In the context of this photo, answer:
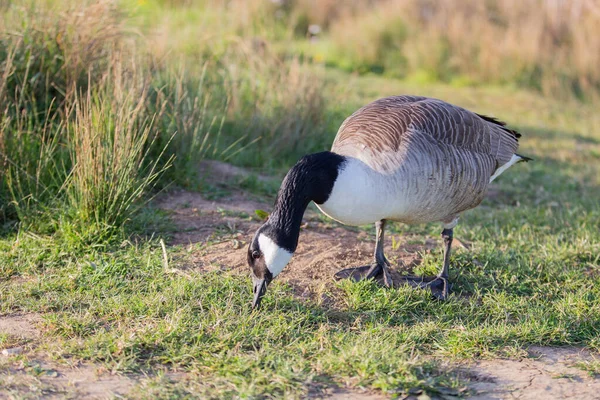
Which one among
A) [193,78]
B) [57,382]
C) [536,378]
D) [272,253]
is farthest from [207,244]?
[193,78]

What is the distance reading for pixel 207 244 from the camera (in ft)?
16.4

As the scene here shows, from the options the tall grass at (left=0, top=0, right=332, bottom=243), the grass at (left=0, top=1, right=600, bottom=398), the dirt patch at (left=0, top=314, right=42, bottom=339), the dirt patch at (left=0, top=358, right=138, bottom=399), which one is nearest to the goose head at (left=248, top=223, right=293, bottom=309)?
the grass at (left=0, top=1, right=600, bottom=398)

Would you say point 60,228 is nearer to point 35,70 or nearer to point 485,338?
point 35,70

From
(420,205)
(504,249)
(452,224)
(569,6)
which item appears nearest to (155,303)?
(420,205)

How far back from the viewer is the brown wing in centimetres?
418

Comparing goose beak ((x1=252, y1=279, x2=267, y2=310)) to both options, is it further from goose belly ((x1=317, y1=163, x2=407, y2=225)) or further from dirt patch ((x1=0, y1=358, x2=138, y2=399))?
dirt patch ((x1=0, y1=358, x2=138, y2=399))

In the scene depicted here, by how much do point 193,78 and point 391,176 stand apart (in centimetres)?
354

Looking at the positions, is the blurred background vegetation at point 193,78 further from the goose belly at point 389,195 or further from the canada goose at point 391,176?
the goose belly at point 389,195

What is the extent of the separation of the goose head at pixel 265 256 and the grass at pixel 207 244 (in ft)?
0.78

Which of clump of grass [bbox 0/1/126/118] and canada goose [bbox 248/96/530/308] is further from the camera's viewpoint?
clump of grass [bbox 0/1/126/118]

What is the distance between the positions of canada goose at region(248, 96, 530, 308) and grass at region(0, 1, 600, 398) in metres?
0.35

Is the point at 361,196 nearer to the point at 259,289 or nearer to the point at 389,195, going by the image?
the point at 389,195

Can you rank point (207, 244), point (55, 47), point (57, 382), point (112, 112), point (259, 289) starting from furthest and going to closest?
point (55, 47) → point (112, 112) → point (207, 244) → point (259, 289) → point (57, 382)

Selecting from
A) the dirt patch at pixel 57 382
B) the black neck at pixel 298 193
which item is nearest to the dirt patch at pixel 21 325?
the dirt patch at pixel 57 382
